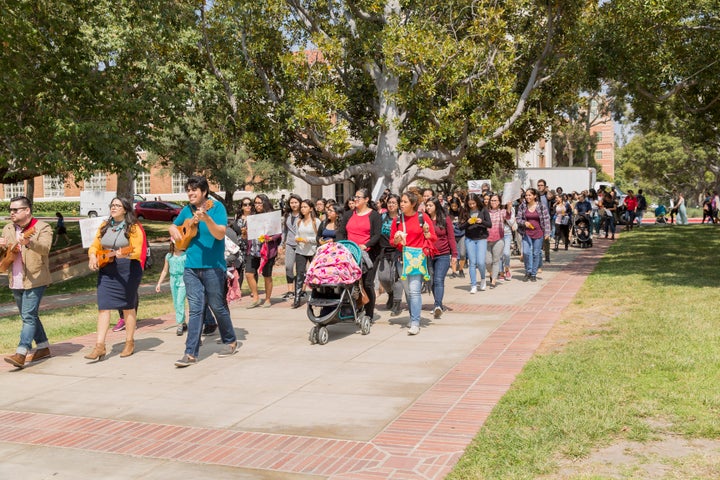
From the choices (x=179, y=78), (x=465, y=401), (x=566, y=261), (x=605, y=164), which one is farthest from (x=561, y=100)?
(x=605, y=164)

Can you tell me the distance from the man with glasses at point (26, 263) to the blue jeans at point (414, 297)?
14.4 ft

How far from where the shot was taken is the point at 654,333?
30.0 ft

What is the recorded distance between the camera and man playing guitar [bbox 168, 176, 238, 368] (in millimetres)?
8328

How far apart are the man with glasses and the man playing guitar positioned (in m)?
1.47

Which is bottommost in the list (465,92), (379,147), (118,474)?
(118,474)

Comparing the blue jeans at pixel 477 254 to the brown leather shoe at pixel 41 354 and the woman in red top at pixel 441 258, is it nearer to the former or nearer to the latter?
the woman in red top at pixel 441 258

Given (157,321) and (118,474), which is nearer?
(118,474)

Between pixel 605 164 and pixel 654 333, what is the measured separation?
130 meters

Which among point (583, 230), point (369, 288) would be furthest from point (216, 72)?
point (369, 288)

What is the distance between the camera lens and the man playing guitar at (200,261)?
27.3 ft

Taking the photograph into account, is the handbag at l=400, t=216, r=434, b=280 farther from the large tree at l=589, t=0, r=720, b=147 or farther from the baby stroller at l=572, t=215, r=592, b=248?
the baby stroller at l=572, t=215, r=592, b=248

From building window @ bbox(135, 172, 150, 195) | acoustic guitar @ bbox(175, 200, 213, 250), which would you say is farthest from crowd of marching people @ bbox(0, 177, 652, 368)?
building window @ bbox(135, 172, 150, 195)

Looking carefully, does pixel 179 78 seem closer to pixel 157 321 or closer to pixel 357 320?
pixel 157 321

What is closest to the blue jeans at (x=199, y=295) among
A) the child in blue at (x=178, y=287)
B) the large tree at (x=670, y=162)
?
the child in blue at (x=178, y=287)
